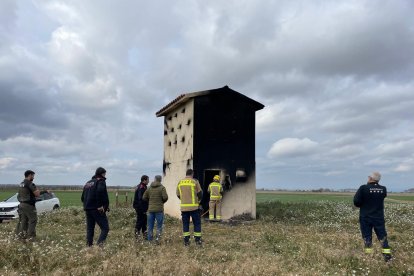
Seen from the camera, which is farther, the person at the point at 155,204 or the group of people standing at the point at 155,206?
the person at the point at 155,204

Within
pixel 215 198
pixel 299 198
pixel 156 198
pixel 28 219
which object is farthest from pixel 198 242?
pixel 299 198

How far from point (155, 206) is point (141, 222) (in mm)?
1220

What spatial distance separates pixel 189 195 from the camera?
10.1 m

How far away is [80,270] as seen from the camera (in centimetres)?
669

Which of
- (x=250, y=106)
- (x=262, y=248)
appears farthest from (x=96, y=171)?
(x=250, y=106)

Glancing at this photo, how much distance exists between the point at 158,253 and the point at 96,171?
2718 millimetres

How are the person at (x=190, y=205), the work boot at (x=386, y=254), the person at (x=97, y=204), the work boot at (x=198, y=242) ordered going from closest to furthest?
the work boot at (x=386, y=254)
the person at (x=97, y=204)
the work boot at (x=198, y=242)
the person at (x=190, y=205)

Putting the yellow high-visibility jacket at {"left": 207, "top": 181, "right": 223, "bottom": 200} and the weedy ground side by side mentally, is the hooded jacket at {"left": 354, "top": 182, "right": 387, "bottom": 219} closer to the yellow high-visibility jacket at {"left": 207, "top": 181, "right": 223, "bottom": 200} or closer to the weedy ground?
the weedy ground

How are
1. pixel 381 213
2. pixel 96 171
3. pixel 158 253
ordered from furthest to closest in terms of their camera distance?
pixel 96 171
pixel 381 213
pixel 158 253

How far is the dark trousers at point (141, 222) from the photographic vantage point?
1094 cm

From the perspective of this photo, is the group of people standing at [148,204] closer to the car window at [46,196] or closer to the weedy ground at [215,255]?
the weedy ground at [215,255]

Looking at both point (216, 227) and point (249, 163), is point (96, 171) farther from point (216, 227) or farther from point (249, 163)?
point (249, 163)

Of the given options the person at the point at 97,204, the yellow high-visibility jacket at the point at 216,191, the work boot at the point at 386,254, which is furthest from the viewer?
the yellow high-visibility jacket at the point at 216,191

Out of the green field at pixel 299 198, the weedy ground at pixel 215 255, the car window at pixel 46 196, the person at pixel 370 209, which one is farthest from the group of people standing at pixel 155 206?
the green field at pixel 299 198
